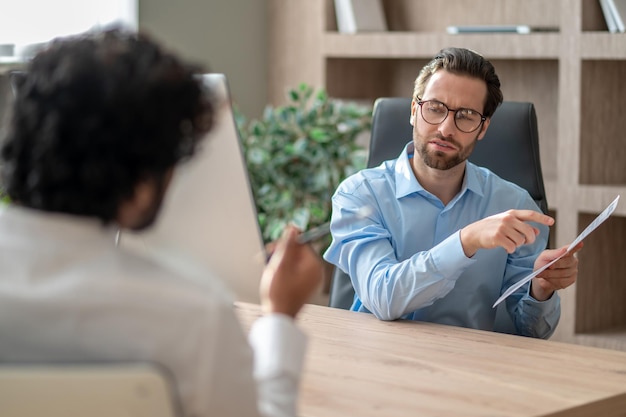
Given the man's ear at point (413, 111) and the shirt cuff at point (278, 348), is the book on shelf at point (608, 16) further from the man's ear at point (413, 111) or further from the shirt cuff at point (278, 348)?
the shirt cuff at point (278, 348)

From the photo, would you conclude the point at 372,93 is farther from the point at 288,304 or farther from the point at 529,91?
the point at 288,304

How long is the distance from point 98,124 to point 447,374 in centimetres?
84

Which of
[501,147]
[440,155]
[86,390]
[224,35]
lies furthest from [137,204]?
[224,35]

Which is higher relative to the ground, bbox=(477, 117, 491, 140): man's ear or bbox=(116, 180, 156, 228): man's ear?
bbox=(116, 180, 156, 228): man's ear

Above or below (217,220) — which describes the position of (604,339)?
below

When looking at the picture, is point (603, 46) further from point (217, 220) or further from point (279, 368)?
point (279, 368)

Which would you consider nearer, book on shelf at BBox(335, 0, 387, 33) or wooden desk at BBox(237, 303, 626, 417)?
wooden desk at BBox(237, 303, 626, 417)

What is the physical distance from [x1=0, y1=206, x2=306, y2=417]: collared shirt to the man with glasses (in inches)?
44.9

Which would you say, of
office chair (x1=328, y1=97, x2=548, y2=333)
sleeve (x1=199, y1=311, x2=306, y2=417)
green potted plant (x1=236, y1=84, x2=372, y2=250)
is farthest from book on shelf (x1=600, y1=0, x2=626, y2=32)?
sleeve (x1=199, y1=311, x2=306, y2=417)

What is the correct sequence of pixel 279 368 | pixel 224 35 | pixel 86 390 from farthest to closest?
1. pixel 224 35
2. pixel 279 368
3. pixel 86 390

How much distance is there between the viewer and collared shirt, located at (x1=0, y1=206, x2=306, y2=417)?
1.01m

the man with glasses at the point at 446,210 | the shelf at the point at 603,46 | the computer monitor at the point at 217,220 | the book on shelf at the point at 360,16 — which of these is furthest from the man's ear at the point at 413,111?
the book on shelf at the point at 360,16

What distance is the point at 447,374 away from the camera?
1659 millimetres

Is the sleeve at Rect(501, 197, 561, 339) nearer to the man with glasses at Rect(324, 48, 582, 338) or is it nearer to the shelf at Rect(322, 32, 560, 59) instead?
the man with glasses at Rect(324, 48, 582, 338)
